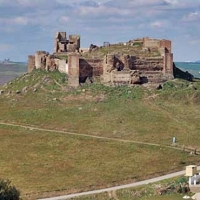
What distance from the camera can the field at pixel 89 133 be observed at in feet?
269

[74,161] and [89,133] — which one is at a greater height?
[89,133]

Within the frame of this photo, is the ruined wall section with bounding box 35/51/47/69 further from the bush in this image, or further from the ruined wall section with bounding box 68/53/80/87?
the bush

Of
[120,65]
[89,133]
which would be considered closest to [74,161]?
[89,133]

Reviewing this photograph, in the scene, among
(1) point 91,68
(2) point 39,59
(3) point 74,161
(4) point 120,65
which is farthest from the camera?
(2) point 39,59

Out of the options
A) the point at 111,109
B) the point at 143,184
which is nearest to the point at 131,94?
the point at 111,109

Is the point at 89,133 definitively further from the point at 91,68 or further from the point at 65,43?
the point at 65,43

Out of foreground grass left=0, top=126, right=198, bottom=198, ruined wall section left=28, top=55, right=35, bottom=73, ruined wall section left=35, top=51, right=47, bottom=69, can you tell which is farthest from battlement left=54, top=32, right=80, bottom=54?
foreground grass left=0, top=126, right=198, bottom=198

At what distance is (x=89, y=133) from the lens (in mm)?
100000

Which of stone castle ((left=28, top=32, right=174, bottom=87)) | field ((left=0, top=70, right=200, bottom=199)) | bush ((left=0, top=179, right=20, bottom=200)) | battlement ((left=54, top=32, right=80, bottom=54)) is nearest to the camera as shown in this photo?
bush ((left=0, top=179, right=20, bottom=200))

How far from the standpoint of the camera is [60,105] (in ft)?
369

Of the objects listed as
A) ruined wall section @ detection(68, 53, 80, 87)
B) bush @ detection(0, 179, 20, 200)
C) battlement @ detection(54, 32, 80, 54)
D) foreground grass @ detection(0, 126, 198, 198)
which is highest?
battlement @ detection(54, 32, 80, 54)

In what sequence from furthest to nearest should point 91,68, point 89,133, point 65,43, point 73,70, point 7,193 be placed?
point 65,43 → point 91,68 → point 73,70 → point 89,133 → point 7,193

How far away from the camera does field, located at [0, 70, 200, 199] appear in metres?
82.1

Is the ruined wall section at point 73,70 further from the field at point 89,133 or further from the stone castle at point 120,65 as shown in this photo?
the field at point 89,133
